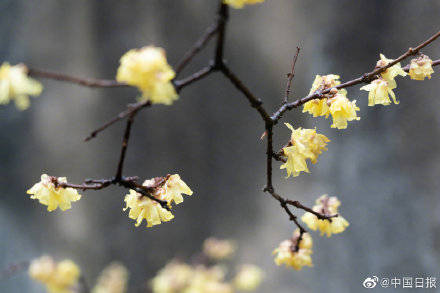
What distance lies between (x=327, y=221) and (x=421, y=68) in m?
0.33

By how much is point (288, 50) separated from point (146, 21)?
2.35ft

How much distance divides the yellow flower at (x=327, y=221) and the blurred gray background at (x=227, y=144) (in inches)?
29.9

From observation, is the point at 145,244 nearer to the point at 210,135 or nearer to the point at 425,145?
the point at 210,135

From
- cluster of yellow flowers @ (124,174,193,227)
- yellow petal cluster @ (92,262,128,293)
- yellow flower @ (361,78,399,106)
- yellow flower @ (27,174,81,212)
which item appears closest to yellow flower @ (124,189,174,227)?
cluster of yellow flowers @ (124,174,193,227)

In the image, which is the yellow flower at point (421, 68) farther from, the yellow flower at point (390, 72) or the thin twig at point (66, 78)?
the thin twig at point (66, 78)

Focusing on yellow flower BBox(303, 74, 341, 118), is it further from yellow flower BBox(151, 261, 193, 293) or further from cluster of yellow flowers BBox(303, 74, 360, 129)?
yellow flower BBox(151, 261, 193, 293)

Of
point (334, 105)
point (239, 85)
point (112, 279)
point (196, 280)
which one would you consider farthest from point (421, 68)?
point (112, 279)

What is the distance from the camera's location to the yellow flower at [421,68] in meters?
0.57

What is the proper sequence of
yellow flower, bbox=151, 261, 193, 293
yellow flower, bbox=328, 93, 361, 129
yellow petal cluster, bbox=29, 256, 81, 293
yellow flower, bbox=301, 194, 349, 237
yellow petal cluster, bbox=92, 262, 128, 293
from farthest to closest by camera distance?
yellow petal cluster, bbox=92, 262, 128, 293 → yellow flower, bbox=151, 261, 193, 293 → yellow petal cluster, bbox=29, 256, 81, 293 → yellow flower, bbox=301, 194, 349, 237 → yellow flower, bbox=328, 93, 361, 129

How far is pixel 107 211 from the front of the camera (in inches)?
83.0

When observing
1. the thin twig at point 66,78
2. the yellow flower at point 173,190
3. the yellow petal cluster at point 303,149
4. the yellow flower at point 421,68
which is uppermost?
the yellow flower at point 421,68

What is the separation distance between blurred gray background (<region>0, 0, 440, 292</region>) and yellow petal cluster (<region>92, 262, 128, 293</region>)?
0.16 feet

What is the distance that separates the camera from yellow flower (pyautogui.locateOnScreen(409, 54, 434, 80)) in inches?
22.5

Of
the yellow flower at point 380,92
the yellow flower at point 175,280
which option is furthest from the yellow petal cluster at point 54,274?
the yellow flower at point 380,92
